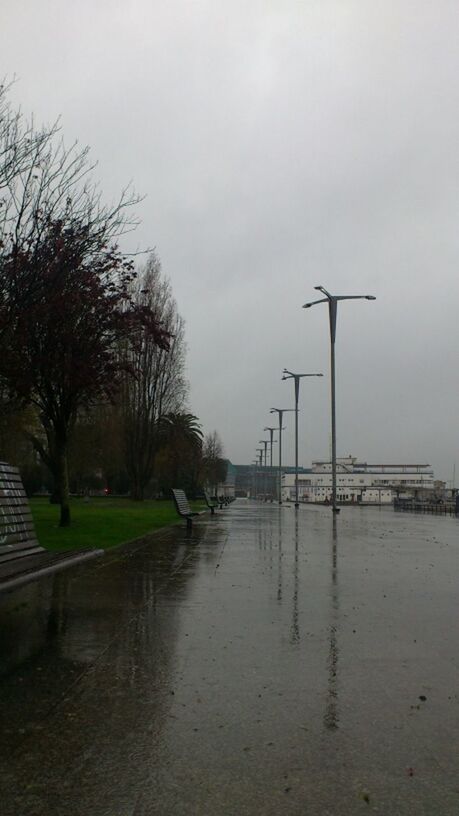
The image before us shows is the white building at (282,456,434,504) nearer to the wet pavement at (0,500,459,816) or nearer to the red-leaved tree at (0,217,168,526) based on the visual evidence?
the red-leaved tree at (0,217,168,526)

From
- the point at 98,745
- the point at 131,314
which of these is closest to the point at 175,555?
the point at 131,314

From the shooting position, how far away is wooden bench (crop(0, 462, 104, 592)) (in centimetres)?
775

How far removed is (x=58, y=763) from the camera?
354cm

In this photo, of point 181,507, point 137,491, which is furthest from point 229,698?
point 137,491

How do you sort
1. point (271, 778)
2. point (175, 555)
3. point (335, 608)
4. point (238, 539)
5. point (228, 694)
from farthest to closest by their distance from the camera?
point (238, 539)
point (175, 555)
point (335, 608)
point (228, 694)
point (271, 778)

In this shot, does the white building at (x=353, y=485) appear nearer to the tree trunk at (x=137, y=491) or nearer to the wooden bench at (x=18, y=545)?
the tree trunk at (x=137, y=491)

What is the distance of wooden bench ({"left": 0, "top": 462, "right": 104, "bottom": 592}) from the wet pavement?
316 mm

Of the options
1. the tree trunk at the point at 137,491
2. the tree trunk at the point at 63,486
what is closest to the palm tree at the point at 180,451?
the tree trunk at the point at 137,491

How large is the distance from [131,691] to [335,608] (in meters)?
3.47

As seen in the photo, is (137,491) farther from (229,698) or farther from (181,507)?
(229,698)

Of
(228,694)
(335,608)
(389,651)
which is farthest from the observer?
(335,608)

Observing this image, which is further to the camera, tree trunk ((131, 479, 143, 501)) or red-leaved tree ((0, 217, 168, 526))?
tree trunk ((131, 479, 143, 501))

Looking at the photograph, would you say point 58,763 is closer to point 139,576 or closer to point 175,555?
point 139,576

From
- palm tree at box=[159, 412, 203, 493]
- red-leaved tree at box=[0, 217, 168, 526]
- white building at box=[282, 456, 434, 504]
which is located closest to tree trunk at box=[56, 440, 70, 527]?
red-leaved tree at box=[0, 217, 168, 526]
